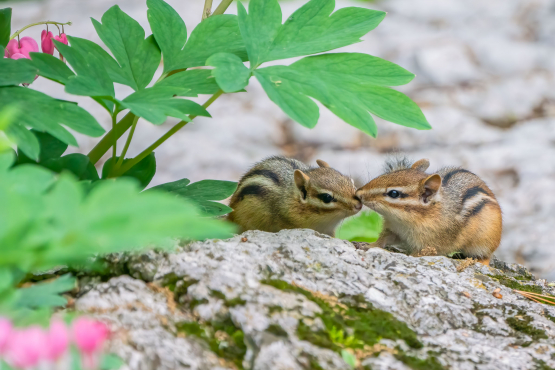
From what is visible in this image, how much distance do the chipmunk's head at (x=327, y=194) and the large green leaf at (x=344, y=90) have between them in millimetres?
1273

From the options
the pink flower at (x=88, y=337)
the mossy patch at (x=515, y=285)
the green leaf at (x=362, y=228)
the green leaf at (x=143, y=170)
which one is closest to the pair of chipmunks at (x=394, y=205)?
the green leaf at (x=362, y=228)

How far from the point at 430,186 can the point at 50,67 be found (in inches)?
75.7

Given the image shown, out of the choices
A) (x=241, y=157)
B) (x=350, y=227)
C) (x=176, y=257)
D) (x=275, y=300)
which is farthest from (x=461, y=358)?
(x=241, y=157)

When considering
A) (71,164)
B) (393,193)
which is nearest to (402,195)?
(393,193)

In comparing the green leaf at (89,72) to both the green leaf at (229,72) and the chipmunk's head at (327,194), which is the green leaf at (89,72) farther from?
the chipmunk's head at (327,194)

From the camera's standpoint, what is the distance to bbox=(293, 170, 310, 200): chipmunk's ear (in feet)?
10.3

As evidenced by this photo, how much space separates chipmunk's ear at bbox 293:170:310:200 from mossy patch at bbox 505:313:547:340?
1482 mm

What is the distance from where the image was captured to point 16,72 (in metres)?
1.67

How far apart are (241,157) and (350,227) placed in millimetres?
1964

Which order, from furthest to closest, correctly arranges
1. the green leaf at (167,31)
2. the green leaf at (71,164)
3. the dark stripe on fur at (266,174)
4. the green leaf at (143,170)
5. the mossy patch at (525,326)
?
the dark stripe on fur at (266,174)
the green leaf at (143,170)
the green leaf at (167,31)
the green leaf at (71,164)
the mossy patch at (525,326)

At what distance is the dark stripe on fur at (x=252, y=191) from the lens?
317 centimetres

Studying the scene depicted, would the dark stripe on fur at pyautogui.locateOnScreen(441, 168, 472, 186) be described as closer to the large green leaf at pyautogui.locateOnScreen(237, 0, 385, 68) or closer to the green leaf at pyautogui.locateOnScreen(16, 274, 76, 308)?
the large green leaf at pyautogui.locateOnScreen(237, 0, 385, 68)

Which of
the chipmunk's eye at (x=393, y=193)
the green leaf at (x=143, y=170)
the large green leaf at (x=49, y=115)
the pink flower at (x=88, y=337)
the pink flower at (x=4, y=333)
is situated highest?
the large green leaf at (x=49, y=115)

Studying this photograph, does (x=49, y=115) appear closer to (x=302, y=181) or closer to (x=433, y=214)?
(x=302, y=181)
